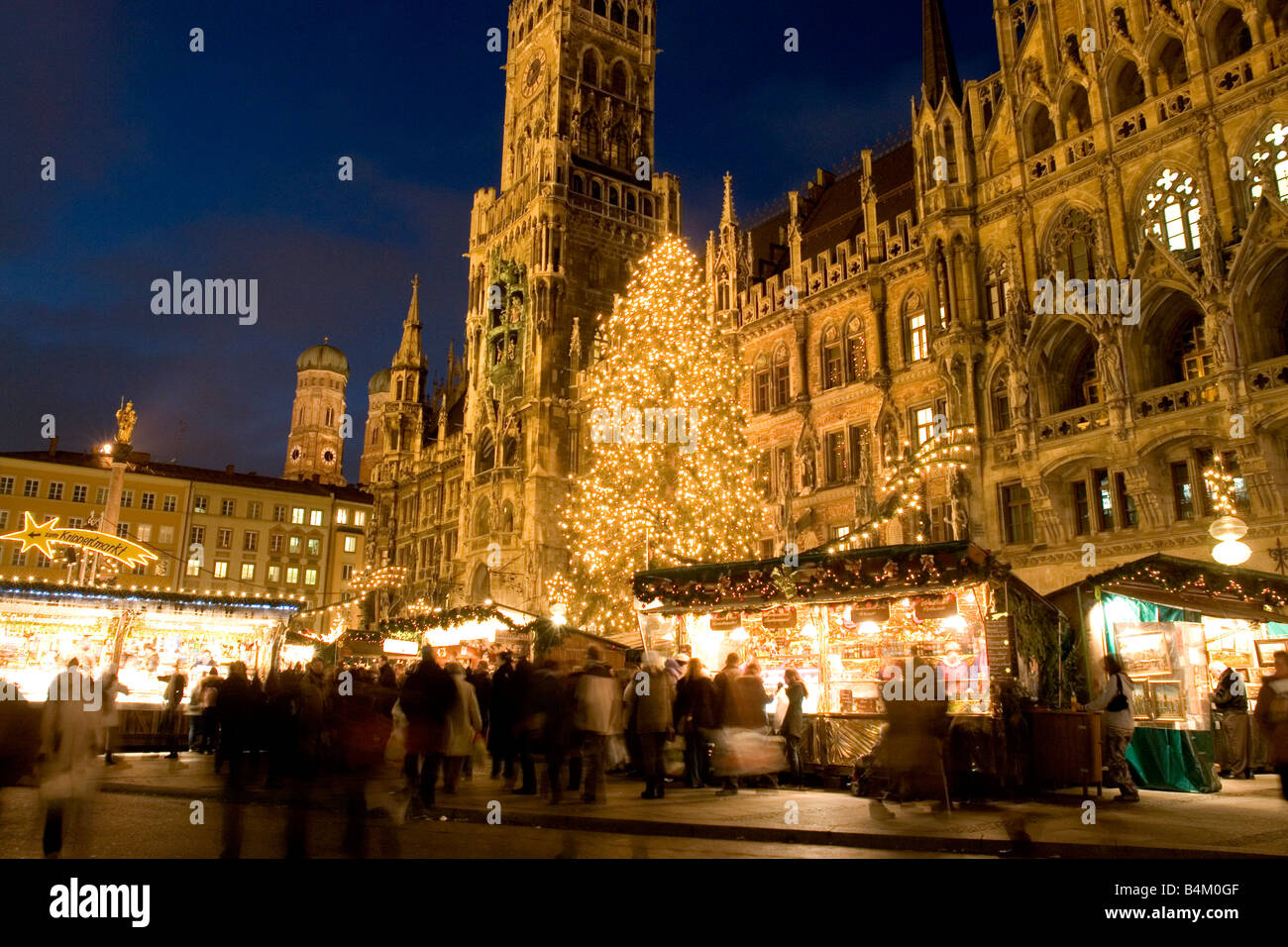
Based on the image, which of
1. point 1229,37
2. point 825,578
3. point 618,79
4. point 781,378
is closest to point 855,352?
point 781,378

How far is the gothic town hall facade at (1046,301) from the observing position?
2208cm

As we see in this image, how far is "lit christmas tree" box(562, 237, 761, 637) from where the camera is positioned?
1160 inches

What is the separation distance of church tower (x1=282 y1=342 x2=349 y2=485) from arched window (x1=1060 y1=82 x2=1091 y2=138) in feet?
320

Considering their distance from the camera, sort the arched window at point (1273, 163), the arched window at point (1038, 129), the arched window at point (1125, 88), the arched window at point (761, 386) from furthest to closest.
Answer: the arched window at point (761, 386) → the arched window at point (1038, 129) → the arched window at point (1125, 88) → the arched window at point (1273, 163)

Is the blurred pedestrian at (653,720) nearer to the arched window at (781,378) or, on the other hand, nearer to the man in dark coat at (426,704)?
the man in dark coat at (426,704)

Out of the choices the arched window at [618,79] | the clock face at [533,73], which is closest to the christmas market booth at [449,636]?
the clock face at [533,73]

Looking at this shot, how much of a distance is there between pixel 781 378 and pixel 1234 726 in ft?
68.6

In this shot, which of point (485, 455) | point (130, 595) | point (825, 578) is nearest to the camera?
point (825, 578)

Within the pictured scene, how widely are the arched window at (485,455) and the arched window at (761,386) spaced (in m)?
18.8

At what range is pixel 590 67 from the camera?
179 feet

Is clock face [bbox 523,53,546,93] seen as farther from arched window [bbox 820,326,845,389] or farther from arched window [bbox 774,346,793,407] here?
arched window [bbox 820,326,845,389]

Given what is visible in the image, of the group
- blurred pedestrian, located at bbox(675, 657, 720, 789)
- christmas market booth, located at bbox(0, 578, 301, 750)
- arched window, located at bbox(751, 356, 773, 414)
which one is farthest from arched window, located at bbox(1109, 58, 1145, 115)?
christmas market booth, located at bbox(0, 578, 301, 750)

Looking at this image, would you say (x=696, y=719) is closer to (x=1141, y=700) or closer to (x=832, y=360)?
(x=1141, y=700)
